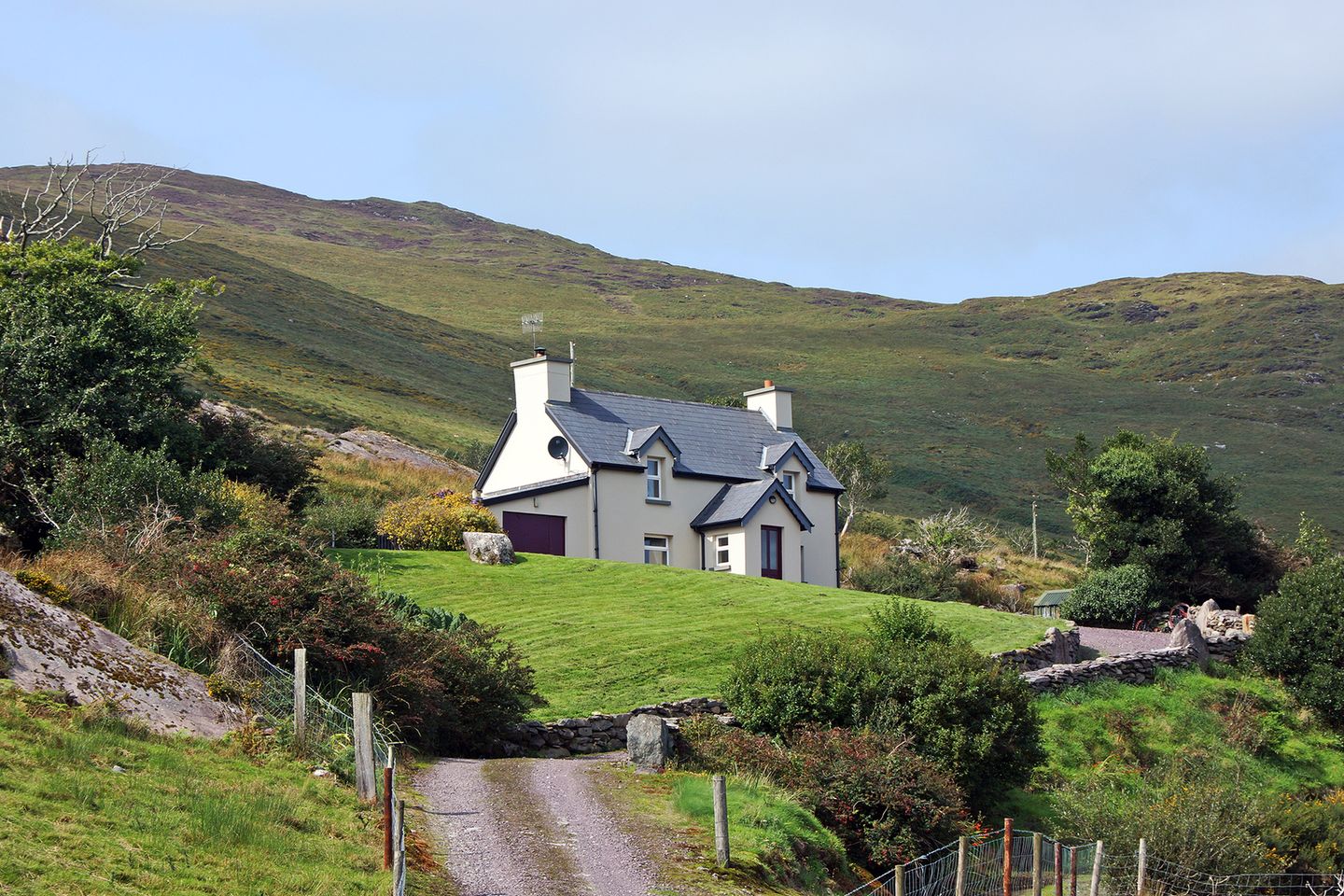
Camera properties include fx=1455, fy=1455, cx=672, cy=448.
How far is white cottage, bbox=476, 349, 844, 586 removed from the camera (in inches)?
1774

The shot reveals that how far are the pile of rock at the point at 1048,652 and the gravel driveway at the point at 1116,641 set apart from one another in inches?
42.4

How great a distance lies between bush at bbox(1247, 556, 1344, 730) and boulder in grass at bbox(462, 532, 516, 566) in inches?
772

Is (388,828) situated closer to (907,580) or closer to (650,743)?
(650,743)

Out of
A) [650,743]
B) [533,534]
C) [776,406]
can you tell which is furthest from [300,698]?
[776,406]

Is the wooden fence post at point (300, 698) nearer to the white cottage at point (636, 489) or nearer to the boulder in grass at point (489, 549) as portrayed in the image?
the boulder in grass at point (489, 549)

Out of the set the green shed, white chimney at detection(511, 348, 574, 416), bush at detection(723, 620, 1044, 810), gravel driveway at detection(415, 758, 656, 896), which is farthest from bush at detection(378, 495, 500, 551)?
gravel driveway at detection(415, 758, 656, 896)

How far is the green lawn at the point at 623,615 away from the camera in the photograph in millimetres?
28438

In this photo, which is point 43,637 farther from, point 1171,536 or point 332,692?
point 1171,536

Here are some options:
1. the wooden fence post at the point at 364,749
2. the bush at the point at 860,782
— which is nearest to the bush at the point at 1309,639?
the bush at the point at 860,782

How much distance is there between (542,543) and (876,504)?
49.9 meters

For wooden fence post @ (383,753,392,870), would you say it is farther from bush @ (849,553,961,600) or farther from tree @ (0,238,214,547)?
bush @ (849,553,961,600)

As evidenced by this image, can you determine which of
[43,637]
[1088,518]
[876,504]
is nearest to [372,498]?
[1088,518]

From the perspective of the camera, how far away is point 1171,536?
47.8 m

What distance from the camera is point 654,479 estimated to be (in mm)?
46656
